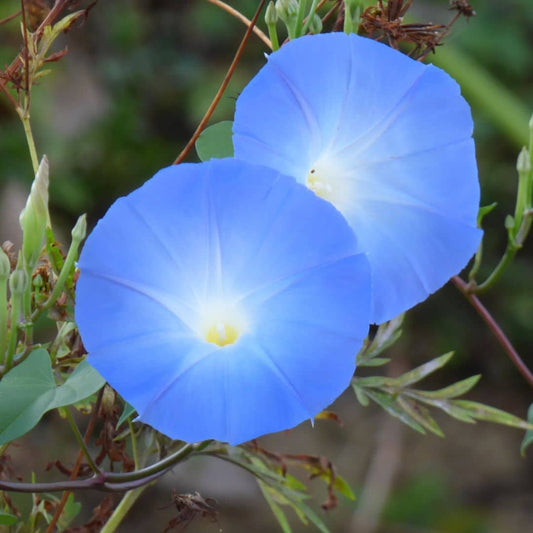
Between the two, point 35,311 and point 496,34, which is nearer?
point 35,311

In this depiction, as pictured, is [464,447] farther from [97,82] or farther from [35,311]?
[35,311]

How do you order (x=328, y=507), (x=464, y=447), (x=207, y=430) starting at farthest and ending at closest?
Answer: 1. (x=464, y=447)
2. (x=328, y=507)
3. (x=207, y=430)

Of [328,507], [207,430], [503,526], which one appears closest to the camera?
→ [207,430]

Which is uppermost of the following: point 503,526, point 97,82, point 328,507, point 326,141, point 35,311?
point 326,141

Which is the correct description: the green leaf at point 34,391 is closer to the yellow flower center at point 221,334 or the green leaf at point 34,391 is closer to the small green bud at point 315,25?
the yellow flower center at point 221,334

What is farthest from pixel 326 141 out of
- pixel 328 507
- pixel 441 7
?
pixel 441 7

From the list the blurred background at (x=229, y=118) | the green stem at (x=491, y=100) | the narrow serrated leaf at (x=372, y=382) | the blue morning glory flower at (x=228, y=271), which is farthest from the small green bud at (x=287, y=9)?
the blurred background at (x=229, y=118)

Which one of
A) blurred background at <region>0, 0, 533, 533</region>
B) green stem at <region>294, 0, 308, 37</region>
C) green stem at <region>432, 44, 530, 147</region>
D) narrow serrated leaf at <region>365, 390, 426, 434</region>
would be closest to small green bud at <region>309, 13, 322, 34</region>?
green stem at <region>294, 0, 308, 37</region>

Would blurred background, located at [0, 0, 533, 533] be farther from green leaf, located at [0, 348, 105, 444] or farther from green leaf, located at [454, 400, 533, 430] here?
green leaf, located at [0, 348, 105, 444]
